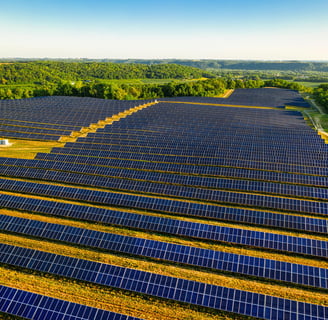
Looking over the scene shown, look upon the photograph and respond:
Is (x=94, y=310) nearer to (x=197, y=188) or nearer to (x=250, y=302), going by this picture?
(x=250, y=302)

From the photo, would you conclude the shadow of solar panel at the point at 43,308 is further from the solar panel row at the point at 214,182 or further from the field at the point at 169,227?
the solar panel row at the point at 214,182

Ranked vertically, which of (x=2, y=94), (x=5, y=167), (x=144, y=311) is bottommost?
(x=144, y=311)

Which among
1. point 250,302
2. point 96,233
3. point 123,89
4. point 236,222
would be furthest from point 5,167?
point 123,89

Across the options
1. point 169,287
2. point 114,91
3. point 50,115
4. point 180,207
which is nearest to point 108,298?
point 169,287

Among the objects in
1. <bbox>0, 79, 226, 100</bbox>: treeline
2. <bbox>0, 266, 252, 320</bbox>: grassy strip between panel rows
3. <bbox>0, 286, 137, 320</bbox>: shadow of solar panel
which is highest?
<bbox>0, 79, 226, 100</bbox>: treeline

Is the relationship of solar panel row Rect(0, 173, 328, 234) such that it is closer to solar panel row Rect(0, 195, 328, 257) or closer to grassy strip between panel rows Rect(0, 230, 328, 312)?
solar panel row Rect(0, 195, 328, 257)

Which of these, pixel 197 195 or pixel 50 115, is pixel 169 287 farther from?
pixel 50 115

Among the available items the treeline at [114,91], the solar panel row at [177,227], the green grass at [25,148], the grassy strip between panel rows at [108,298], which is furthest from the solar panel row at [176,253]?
the treeline at [114,91]

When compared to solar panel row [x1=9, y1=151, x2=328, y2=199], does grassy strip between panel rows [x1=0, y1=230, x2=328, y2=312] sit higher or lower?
lower

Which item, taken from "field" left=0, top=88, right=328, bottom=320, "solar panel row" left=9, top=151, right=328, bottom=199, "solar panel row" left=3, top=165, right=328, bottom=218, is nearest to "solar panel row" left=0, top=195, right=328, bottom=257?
"field" left=0, top=88, right=328, bottom=320
